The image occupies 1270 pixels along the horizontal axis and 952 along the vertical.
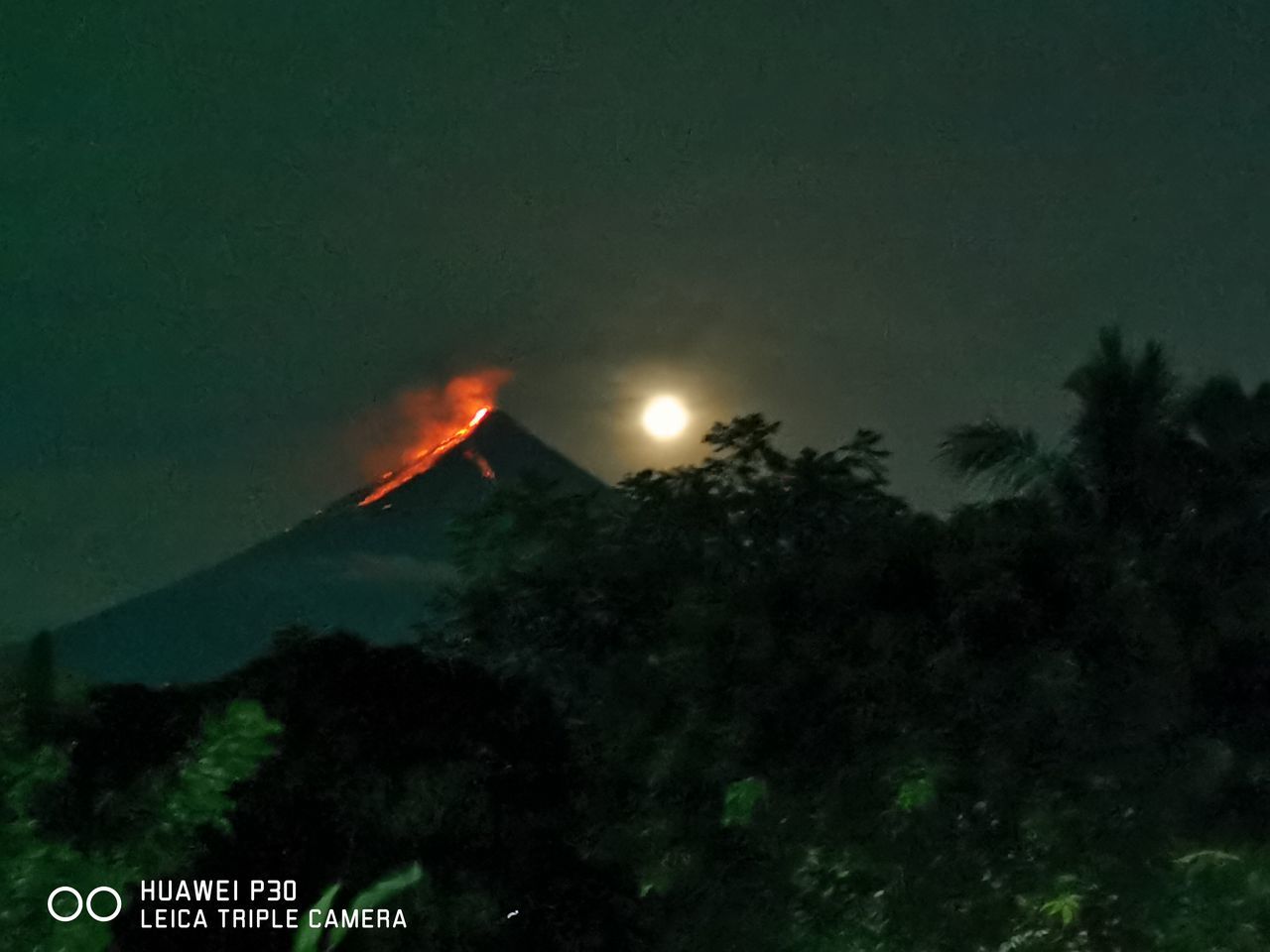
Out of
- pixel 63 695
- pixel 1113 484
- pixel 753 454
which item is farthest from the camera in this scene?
pixel 753 454

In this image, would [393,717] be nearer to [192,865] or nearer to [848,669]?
[192,865]

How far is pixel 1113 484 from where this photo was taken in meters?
18.8

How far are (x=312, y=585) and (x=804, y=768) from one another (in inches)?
6789

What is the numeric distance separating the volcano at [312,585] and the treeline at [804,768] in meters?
161

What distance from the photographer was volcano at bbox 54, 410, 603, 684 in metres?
180

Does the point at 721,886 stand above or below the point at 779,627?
below

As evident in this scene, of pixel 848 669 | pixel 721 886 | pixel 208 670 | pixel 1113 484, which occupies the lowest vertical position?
pixel 721 886

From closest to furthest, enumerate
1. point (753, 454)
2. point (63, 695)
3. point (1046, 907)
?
point (1046, 907) < point (63, 695) < point (753, 454)

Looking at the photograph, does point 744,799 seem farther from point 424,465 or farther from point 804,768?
point 424,465

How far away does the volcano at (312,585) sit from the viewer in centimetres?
18038

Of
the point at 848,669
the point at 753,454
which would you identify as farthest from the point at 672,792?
the point at 753,454

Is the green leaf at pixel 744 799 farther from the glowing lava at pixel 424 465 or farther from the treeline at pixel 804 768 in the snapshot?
the glowing lava at pixel 424 465

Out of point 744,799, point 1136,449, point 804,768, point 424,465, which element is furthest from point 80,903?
point 424,465

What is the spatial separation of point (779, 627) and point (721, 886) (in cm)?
201
